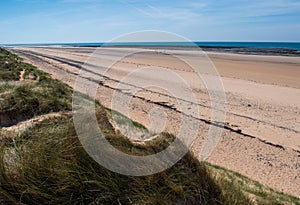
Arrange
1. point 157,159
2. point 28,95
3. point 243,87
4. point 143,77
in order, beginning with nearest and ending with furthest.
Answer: point 157,159 < point 28,95 < point 243,87 < point 143,77

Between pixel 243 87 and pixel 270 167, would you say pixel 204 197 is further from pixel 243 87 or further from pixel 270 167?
pixel 243 87

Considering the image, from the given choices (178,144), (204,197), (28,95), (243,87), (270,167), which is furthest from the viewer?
(243,87)

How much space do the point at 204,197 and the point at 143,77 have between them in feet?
51.4

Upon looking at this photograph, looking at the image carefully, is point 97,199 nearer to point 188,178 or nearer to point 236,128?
point 188,178

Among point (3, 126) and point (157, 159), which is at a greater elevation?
point (157, 159)

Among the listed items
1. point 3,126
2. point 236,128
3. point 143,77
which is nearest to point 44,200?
point 3,126

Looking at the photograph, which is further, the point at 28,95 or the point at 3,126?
the point at 28,95

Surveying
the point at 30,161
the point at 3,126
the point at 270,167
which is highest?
the point at 30,161

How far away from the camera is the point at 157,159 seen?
313 cm

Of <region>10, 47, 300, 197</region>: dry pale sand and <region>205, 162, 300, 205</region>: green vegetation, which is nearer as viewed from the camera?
<region>205, 162, 300, 205</region>: green vegetation

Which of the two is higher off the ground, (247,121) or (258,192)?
(258,192)

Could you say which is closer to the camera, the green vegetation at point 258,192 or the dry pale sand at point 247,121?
the green vegetation at point 258,192

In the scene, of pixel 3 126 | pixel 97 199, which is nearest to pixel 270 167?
pixel 97 199

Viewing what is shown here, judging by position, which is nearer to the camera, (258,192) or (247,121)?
(258,192)
